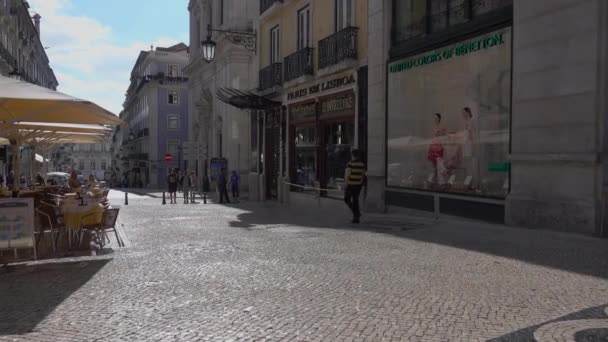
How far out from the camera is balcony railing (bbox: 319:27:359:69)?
15781mm

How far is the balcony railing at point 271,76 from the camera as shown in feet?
70.0

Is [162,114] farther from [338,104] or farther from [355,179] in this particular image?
[355,179]

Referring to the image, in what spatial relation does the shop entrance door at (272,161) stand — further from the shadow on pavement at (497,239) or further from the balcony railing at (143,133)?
the balcony railing at (143,133)

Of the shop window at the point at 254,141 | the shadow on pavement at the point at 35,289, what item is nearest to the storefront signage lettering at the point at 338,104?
the shop window at the point at 254,141

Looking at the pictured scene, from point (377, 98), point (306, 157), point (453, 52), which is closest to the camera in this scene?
point (453, 52)

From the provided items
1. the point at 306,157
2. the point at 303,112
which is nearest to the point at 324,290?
the point at 306,157

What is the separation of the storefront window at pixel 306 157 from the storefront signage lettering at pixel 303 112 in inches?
15.8

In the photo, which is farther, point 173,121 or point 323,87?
point 173,121

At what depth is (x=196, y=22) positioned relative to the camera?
40938 millimetres

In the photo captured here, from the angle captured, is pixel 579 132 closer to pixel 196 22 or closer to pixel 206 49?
pixel 206 49

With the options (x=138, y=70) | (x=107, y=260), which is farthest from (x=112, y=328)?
(x=138, y=70)

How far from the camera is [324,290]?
5.95 meters

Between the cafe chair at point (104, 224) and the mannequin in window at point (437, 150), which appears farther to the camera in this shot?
the mannequin in window at point (437, 150)

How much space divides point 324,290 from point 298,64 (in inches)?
558
